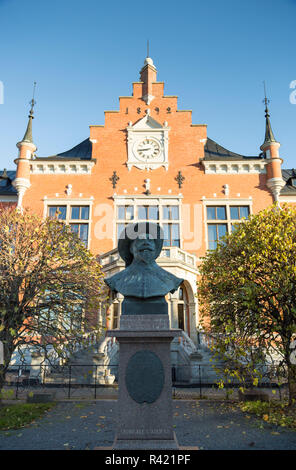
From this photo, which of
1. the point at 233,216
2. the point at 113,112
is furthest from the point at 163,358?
the point at 113,112

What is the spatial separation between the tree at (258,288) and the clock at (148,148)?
13.8m

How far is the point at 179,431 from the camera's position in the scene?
7.30 metres

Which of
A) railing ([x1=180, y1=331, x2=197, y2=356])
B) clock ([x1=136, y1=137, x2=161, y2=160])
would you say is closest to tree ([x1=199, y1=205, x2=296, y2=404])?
railing ([x1=180, y1=331, x2=197, y2=356])

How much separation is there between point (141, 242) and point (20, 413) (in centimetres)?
601

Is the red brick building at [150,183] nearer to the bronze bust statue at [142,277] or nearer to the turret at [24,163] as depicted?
the turret at [24,163]

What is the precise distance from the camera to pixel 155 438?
4.97 m

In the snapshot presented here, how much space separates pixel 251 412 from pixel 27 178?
1983 centimetres

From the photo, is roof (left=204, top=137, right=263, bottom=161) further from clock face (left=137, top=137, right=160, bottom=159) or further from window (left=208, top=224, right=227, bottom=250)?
window (left=208, top=224, right=227, bottom=250)

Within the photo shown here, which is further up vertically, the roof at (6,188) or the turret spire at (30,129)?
the turret spire at (30,129)

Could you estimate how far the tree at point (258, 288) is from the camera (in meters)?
8.84

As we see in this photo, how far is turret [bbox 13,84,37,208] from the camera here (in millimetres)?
22594

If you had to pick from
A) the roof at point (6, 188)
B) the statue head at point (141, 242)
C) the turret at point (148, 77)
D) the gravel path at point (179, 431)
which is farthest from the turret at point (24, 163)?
the statue head at point (141, 242)

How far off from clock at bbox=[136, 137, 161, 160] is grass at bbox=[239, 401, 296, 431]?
17.3m
